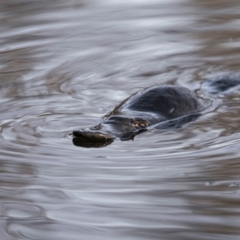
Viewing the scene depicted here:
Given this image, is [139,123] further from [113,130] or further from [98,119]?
[98,119]

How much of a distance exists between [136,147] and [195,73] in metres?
1.75

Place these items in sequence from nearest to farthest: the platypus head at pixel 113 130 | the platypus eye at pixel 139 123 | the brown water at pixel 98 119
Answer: the brown water at pixel 98 119 → the platypus head at pixel 113 130 → the platypus eye at pixel 139 123

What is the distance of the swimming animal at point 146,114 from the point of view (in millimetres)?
3898

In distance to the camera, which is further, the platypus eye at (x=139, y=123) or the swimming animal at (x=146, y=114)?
the platypus eye at (x=139, y=123)

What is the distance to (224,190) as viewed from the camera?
316 centimetres

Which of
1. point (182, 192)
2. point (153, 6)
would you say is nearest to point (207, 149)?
point (182, 192)

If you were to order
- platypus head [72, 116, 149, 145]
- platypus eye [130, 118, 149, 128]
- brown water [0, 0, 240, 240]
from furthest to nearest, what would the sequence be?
platypus eye [130, 118, 149, 128]
platypus head [72, 116, 149, 145]
brown water [0, 0, 240, 240]

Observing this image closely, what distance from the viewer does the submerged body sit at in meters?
3.96

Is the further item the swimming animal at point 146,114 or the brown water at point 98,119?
the swimming animal at point 146,114

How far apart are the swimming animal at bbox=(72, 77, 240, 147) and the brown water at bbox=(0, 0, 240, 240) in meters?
0.08

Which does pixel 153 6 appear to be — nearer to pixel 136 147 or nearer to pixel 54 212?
pixel 136 147

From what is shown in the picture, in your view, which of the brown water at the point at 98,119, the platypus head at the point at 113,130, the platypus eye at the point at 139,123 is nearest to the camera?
the brown water at the point at 98,119

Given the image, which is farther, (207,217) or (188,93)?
(188,93)

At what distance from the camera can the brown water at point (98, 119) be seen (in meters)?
2.91
